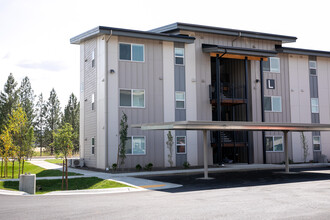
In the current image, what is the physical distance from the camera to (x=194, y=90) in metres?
26.8

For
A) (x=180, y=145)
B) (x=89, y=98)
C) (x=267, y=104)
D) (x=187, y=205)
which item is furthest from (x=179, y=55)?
(x=187, y=205)

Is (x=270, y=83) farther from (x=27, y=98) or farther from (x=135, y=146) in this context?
(x=27, y=98)

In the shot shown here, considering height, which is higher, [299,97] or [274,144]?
[299,97]

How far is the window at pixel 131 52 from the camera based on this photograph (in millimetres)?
24625

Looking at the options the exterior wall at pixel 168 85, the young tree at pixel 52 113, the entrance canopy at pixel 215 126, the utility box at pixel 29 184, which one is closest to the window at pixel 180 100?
the exterior wall at pixel 168 85

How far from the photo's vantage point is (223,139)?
27672 mm

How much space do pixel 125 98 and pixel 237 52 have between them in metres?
9.26

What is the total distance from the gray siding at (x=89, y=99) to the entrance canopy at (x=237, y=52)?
850 cm

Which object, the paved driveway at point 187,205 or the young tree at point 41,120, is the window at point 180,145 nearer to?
the paved driveway at point 187,205

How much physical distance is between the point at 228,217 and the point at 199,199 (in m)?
3.08

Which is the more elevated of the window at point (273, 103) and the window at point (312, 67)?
the window at point (312, 67)

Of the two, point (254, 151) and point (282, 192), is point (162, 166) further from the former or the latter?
point (282, 192)

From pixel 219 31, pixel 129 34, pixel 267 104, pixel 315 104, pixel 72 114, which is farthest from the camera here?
pixel 72 114

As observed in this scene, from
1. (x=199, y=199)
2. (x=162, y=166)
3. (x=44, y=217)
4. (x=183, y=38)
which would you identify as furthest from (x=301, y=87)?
(x=44, y=217)
